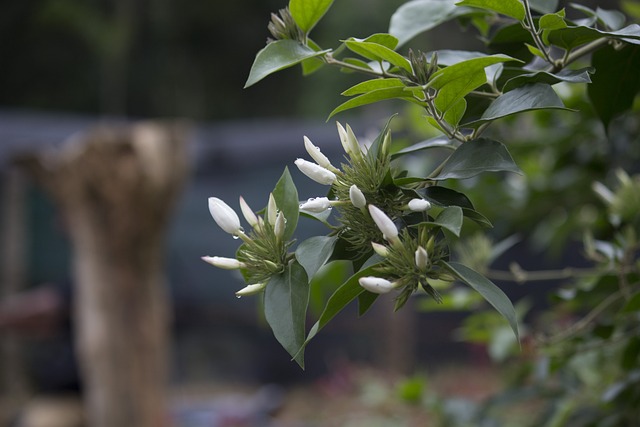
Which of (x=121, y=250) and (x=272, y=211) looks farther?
(x=121, y=250)

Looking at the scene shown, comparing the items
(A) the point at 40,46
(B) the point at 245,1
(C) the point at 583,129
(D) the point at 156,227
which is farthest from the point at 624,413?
(B) the point at 245,1

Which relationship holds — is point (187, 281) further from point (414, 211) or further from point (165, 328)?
point (414, 211)

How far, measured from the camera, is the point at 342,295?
544 mm

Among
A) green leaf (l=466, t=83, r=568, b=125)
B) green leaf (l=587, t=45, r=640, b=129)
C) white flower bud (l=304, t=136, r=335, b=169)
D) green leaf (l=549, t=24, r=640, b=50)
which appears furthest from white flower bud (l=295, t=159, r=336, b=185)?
green leaf (l=587, t=45, r=640, b=129)

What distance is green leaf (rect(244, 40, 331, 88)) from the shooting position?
568mm

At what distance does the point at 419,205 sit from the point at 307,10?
0.21 metres

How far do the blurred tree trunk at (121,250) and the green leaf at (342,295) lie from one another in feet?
7.38

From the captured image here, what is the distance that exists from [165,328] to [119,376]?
287mm

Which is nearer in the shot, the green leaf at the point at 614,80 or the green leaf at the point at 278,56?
the green leaf at the point at 278,56

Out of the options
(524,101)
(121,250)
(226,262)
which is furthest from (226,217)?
(121,250)

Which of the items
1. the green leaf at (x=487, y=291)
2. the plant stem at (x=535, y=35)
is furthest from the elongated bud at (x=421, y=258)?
the plant stem at (x=535, y=35)

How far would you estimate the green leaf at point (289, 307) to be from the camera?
50 cm

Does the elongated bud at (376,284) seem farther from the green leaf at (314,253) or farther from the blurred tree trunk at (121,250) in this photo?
the blurred tree trunk at (121,250)

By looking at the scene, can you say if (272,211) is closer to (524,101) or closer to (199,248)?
(524,101)
